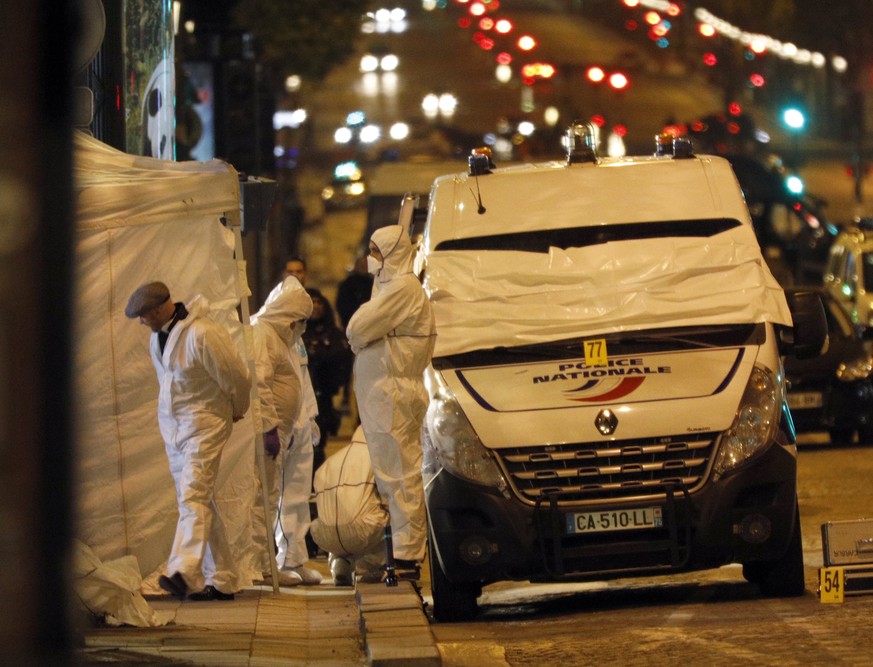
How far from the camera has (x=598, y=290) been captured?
393 inches

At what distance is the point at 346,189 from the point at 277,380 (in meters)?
30.4

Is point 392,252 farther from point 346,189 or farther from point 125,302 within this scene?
point 346,189

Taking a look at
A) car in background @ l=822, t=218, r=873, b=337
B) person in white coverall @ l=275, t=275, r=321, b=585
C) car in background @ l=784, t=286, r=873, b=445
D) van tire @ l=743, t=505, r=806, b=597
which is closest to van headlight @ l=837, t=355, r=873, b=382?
car in background @ l=784, t=286, r=873, b=445

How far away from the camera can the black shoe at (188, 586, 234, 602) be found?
402 inches

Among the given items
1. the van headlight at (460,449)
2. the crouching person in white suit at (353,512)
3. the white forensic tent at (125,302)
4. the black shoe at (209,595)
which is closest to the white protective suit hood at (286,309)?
the white forensic tent at (125,302)

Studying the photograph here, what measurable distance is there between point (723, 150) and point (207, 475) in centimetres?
2573

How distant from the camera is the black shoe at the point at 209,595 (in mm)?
10219

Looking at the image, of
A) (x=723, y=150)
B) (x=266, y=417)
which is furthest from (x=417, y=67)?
(x=266, y=417)

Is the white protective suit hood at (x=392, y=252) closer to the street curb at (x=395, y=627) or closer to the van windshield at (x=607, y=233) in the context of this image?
the van windshield at (x=607, y=233)

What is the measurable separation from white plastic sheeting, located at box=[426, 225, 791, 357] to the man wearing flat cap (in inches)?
47.0

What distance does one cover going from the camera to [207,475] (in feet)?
33.1

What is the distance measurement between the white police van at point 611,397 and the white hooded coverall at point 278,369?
4.28 feet

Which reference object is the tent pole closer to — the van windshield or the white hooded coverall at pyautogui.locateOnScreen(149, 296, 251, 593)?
the white hooded coverall at pyautogui.locateOnScreen(149, 296, 251, 593)

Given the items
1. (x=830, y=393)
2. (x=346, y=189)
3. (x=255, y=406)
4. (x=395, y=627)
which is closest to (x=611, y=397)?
(x=395, y=627)
